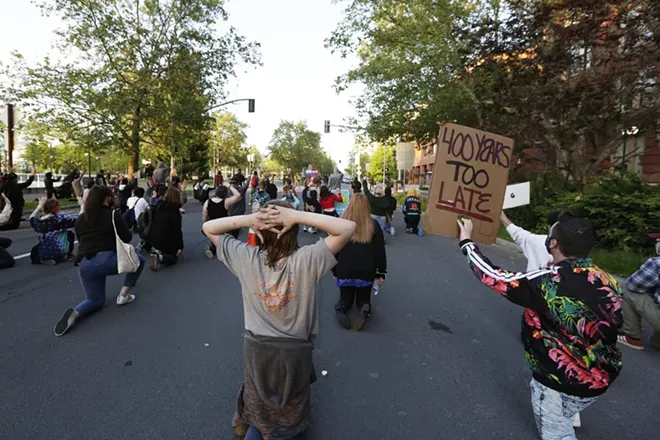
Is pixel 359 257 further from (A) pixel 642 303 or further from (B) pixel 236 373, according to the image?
(A) pixel 642 303

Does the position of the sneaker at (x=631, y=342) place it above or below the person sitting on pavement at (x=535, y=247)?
below

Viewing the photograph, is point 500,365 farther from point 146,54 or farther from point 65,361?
point 146,54

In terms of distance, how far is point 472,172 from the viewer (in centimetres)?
313

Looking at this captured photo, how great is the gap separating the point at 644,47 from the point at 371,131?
13571 millimetres

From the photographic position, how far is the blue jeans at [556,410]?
8.02ft

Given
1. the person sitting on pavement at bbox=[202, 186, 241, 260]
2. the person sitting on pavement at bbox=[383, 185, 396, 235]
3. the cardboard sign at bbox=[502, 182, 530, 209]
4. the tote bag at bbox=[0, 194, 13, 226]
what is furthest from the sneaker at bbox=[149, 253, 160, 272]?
the person sitting on pavement at bbox=[383, 185, 396, 235]

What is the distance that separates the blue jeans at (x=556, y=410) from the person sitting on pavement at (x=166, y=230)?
6.81 meters

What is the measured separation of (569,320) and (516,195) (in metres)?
1.20

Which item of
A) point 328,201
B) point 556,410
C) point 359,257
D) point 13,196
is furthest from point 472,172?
point 13,196

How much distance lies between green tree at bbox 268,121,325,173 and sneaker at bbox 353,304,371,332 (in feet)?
269

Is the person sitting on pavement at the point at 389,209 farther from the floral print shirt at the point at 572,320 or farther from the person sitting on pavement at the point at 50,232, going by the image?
the floral print shirt at the point at 572,320

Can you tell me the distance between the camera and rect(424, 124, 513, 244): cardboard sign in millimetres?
3107

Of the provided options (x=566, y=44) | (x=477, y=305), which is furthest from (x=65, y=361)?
(x=566, y=44)

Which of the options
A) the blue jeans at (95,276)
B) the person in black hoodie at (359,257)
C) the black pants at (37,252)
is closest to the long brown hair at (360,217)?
the person in black hoodie at (359,257)
